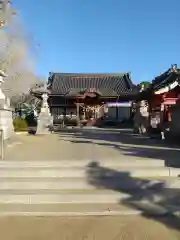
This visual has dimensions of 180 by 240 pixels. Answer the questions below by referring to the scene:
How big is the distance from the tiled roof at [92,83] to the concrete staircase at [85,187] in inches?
1322

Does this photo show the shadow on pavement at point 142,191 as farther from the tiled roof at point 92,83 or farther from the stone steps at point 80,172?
the tiled roof at point 92,83

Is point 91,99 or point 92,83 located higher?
point 92,83

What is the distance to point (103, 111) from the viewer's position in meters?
40.6

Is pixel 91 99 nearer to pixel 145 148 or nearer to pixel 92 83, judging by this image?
pixel 92 83

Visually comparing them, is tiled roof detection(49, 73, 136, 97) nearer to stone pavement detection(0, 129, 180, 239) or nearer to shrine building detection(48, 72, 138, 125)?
shrine building detection(48, 72, 138, 125)

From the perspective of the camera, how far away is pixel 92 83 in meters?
46.2

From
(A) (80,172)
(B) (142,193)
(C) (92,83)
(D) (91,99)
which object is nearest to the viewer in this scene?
(B) (142,193)

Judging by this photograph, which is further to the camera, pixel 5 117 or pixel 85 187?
pixel 5 117

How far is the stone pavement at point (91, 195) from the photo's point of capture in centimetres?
501

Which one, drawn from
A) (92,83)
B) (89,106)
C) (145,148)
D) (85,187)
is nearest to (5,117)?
(145,148)

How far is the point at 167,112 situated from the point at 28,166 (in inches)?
574

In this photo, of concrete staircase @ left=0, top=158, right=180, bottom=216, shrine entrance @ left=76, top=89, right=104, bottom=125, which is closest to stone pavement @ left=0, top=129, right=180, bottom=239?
concrete staircase @ left=0, top=158, right=180, bottom=216

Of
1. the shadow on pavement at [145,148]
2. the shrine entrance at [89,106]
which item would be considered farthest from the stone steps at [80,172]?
→ the shrine entrance at [89,106]

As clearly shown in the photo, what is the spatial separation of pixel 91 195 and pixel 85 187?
52 centimetres
